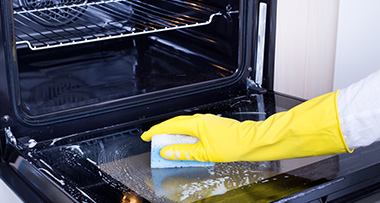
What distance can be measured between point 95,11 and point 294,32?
81 cm

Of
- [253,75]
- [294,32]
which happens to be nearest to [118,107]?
[253,75]

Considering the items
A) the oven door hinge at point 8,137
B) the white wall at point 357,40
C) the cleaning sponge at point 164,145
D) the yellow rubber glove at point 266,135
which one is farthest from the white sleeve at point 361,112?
the oven door hinge at point 8,137

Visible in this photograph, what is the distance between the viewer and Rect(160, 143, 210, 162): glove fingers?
1060mm

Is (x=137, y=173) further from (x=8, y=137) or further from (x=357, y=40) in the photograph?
(x=357, y=40)

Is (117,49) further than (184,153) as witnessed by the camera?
Yes

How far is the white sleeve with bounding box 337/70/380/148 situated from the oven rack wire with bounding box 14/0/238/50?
2.13 ft

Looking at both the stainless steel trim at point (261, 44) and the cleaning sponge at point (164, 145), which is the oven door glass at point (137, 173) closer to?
the cleaning sponge at point (164, 145)

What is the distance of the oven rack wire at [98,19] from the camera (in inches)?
65.3

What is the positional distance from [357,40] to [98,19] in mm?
983

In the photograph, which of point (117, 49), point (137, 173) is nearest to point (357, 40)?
point (137, 173)

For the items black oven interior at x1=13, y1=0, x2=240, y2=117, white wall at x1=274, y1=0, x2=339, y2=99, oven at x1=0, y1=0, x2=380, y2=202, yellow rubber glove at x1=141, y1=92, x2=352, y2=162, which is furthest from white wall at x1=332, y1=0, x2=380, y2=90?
yellow rubber glove at x1=141, y1=92, x2=352, y2=162

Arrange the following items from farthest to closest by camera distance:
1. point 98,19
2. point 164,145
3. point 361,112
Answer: point 98,19 → point 164,145 → point 361,112

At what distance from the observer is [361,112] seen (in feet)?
3.20

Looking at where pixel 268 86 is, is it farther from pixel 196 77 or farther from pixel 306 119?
pixel 306 119
